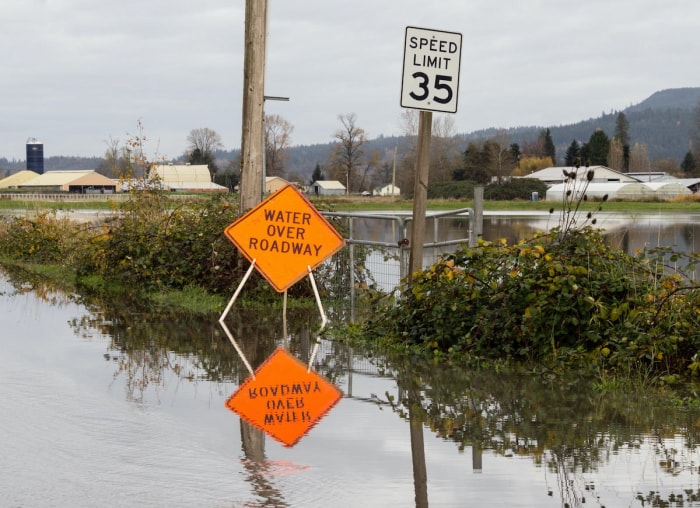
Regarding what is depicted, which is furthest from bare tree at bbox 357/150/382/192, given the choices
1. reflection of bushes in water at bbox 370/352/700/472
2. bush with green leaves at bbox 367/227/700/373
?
reflection of bushes in water at bbox 370/352/700/472

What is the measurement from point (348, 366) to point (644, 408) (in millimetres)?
3288

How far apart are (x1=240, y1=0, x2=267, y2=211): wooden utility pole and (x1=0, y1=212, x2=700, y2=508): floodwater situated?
5.54 meters

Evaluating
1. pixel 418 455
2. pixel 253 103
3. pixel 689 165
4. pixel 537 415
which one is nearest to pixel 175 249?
pixel 253 103

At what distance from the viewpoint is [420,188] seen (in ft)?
41.1

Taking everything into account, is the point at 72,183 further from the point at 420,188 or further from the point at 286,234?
the point at 420,188

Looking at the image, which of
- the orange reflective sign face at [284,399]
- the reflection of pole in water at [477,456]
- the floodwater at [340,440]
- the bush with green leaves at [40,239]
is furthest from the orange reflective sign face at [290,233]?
the bush with green leaves at [40,239]

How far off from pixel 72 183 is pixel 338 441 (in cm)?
18047

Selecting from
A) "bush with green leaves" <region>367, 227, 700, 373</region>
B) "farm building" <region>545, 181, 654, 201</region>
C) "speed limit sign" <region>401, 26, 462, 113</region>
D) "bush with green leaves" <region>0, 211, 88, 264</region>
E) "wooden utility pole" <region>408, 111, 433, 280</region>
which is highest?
"speed limit sign" <region>401, 26, 462, 113</region>

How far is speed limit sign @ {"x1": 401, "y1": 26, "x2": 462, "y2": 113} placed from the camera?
1186 cm

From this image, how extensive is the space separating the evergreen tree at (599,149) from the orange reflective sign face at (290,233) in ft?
582

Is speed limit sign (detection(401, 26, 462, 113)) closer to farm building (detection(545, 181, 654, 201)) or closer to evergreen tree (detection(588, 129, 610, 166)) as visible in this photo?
farm building (detection(545, 181, 654, 201))

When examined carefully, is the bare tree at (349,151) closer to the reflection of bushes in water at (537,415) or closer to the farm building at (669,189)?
the farm building at (669,189)

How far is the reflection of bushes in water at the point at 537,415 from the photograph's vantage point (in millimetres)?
7281

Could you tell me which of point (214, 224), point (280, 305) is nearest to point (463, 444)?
point (280, 305)
